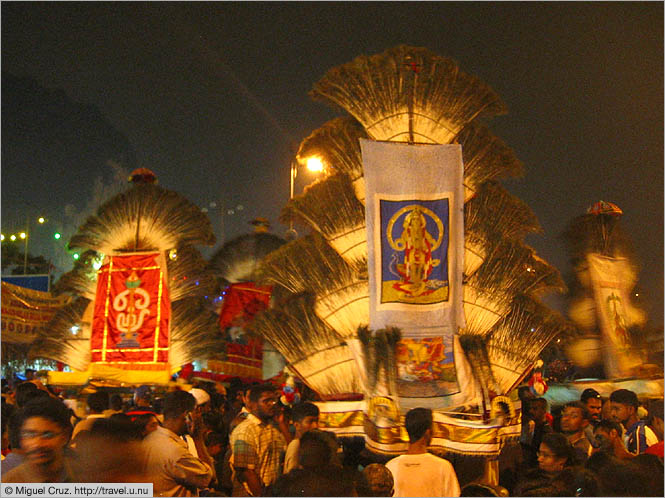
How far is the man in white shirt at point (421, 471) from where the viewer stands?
4.14 metres

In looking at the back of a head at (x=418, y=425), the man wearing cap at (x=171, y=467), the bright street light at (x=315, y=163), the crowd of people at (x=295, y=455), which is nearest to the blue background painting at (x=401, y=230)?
the bright street light at (x=315, y=163)

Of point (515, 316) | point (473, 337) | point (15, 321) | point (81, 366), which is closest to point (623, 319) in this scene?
point (515, 316)

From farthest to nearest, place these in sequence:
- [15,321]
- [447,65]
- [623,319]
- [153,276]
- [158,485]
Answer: [15,321] < [153,276] < [623,319] < [447,65] < [158,485]

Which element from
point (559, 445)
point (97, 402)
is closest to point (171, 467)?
point (559, 445)

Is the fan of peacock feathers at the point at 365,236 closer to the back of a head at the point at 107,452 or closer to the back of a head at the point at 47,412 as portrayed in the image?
the back of a head at the point at 47,412

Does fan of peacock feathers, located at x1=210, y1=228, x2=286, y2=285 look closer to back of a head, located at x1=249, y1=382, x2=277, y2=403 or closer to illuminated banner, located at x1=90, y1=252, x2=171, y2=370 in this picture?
illuminated banner, located at x1=90, y1=252, x2=171, y2=370

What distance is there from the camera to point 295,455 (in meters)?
5.00

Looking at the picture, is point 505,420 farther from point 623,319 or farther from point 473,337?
point 623,319

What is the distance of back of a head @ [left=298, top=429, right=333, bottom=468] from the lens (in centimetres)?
343

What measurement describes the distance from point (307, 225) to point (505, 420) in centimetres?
260

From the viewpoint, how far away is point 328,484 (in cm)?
331

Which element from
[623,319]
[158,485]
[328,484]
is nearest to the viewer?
[328,484]

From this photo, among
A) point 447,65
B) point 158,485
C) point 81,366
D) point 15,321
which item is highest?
point 447,65

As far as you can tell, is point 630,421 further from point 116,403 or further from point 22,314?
point 22,314
